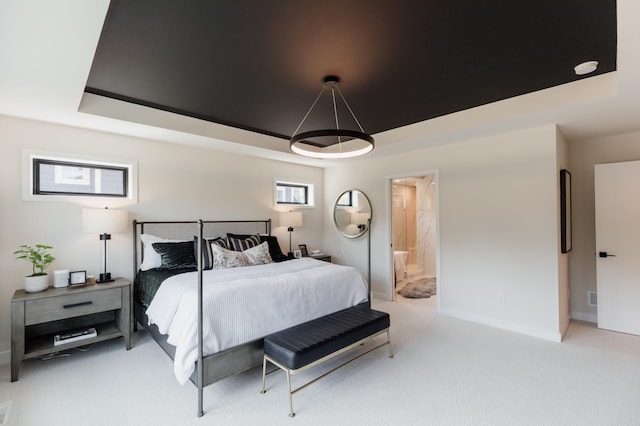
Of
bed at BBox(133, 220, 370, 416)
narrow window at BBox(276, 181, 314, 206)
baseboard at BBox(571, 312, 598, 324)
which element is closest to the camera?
bed at BBox(133, 220, 370, 416)

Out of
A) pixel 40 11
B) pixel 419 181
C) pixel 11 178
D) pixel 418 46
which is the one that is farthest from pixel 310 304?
pixel 419 181

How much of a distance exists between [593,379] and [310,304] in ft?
8.44

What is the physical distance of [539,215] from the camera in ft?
11.8

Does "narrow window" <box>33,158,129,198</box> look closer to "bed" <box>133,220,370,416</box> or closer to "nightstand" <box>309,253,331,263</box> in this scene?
"bed" <box>133,220,370,416</box>

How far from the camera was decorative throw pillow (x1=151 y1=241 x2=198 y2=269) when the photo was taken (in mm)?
3631

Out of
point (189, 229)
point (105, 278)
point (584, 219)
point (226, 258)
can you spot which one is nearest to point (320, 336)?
point (226, 258)

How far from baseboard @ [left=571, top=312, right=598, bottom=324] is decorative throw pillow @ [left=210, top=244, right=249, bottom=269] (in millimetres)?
4598

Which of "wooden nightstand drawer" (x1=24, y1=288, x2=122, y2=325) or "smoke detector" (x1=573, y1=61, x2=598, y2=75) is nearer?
"smoke detector" (x1=573, y1=61, x2=598, y2=75)

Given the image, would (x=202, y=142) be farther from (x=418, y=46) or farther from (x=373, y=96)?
(x=418, y=46)

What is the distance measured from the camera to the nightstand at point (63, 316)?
2662 mm

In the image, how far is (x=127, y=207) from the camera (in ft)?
12.5

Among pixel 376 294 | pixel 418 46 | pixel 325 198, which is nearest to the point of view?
pixel 418 46

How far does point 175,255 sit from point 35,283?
1.26 m

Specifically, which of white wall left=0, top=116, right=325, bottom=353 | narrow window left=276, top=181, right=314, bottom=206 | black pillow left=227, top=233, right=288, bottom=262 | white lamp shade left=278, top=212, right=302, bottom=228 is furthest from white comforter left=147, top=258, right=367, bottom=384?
narrow window left=276, top=181, right=314, bottom=206
